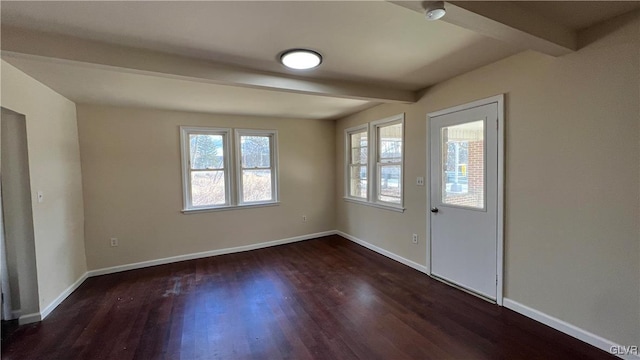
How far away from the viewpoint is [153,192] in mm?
4035

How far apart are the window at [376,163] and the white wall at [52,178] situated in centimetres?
395

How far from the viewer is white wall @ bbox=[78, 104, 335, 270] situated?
3.69 meters

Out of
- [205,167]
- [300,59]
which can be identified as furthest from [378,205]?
[205,167]

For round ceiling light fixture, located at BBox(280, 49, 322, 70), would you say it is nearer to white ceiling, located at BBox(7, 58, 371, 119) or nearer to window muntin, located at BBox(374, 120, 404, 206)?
white ceiling, located at BBox(7, 58, 371, 119)

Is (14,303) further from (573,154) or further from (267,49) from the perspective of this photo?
(573,154)

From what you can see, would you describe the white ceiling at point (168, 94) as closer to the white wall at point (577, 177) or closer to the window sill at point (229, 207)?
the window sill at point (229, 207)

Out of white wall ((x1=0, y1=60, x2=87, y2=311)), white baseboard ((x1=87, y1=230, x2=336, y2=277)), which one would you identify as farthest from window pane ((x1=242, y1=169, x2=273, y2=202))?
white wall ((x1=0, y1=60, x2=87, y2=311))

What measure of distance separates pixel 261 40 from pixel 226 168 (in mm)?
2906

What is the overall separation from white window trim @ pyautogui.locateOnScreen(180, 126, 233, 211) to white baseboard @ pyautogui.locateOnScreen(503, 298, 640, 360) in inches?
157

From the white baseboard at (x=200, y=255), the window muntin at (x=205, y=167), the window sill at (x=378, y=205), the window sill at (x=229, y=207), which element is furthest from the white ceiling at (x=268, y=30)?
the white baseboard at (x=200, y=255)

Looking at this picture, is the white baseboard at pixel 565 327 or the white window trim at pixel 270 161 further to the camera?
the white window trim at pixel 270 161

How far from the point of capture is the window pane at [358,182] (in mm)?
4807

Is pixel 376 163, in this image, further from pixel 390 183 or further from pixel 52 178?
pixel 52 178

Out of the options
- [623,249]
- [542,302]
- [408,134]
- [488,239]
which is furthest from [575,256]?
[408,134]
